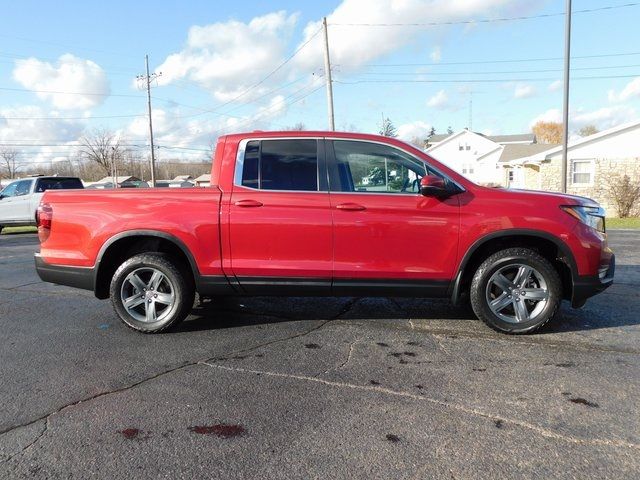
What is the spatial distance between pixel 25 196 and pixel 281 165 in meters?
15.1

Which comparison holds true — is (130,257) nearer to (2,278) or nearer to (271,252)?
(271,252)

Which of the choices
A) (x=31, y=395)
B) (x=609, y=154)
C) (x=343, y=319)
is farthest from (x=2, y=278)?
(x=609, y=154)

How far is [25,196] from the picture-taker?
635 inches

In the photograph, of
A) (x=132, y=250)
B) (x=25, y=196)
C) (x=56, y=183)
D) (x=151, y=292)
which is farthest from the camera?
(x=25, y=196)

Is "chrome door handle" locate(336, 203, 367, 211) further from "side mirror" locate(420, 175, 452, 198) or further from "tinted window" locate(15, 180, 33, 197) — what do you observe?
"tinted window" locate(15, 180, 33, 197)

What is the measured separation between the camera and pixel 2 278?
7777 mm

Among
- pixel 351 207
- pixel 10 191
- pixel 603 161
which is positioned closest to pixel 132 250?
pixel 351 207

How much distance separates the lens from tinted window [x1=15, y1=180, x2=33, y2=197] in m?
16.2

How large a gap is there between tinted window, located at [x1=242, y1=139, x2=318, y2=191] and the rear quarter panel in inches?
15.9

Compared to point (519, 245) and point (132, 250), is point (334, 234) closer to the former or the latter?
point (519, 245)

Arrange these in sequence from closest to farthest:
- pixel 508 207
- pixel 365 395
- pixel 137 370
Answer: pixel 365 395
pixel 137 370
pixel 508 207

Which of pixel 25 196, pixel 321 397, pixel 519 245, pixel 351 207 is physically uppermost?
pixel 25 196

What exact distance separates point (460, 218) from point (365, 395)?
6.25ft

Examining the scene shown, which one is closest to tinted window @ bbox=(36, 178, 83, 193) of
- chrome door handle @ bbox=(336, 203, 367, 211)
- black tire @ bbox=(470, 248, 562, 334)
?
chrome door handle @ bbox=(336, 203, 367, 211)
